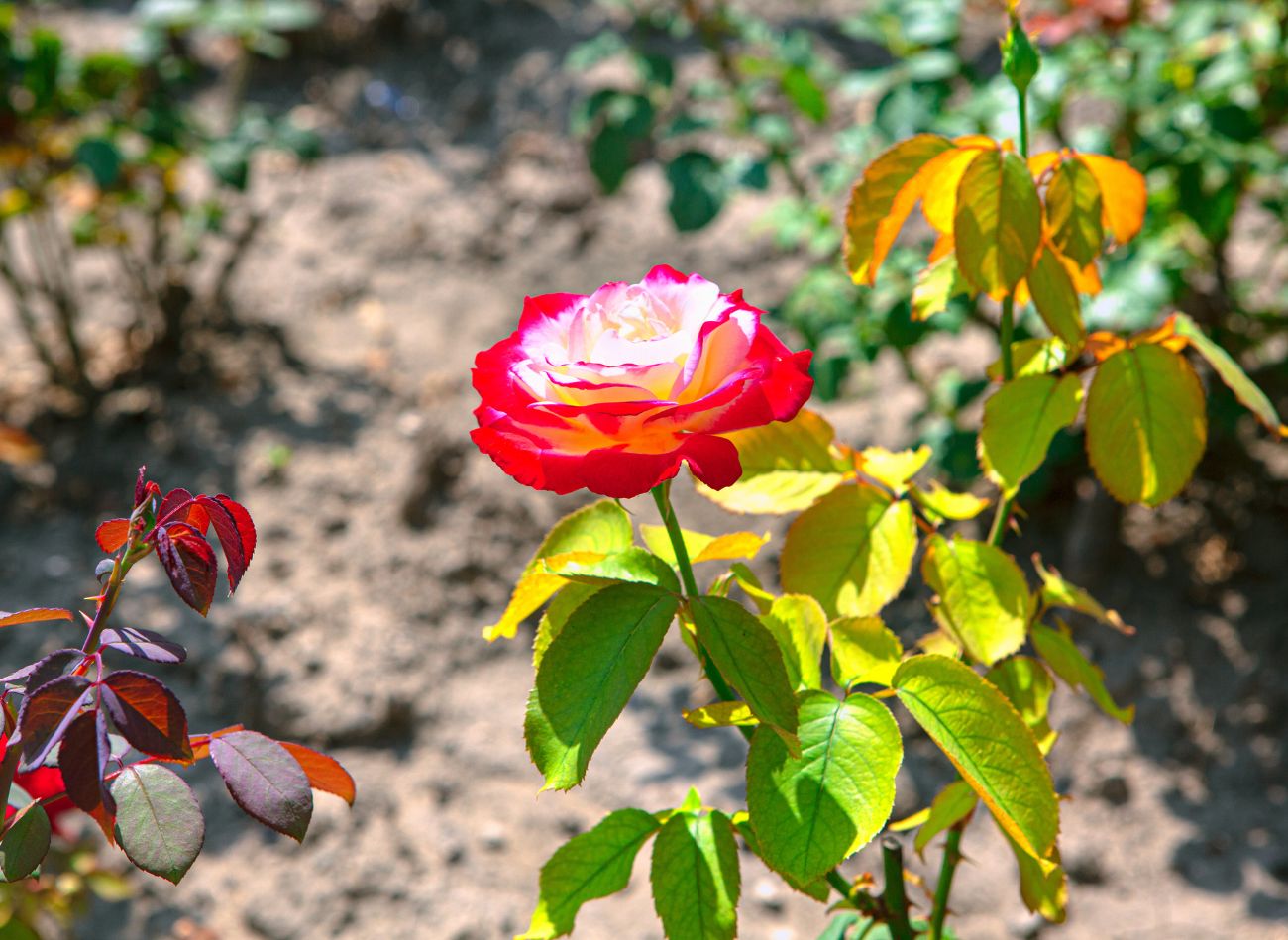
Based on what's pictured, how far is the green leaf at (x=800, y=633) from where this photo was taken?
91 centimetres

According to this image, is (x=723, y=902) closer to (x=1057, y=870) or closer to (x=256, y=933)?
(x=1057, y=870)

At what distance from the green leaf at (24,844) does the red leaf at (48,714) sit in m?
0.09

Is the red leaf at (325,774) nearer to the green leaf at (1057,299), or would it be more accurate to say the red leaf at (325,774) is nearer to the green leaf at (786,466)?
the green leaf at (786,466)

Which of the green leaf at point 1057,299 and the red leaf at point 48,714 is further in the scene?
the green leaf at point 1057,299

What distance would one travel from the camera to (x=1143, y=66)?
2.37 meters

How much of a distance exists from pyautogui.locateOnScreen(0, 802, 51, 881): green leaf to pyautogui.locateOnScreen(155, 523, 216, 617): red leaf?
184mm

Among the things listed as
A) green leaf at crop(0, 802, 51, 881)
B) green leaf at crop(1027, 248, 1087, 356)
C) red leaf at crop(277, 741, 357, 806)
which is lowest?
red leaf at crop(277, 741, 357, 806)

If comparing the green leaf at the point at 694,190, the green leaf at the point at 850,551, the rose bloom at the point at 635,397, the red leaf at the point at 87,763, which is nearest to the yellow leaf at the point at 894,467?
the green leaf at the point at 850,551

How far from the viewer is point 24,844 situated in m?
0.81

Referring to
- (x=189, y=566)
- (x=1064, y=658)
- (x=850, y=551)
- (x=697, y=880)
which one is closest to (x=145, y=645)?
(x=189, y=566)

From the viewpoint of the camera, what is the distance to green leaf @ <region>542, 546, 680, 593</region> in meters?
0.81

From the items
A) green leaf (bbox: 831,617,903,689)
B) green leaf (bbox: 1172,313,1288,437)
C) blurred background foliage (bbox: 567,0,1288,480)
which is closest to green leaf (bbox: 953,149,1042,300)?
green leaf (bbox: 1172,313,1288,437)

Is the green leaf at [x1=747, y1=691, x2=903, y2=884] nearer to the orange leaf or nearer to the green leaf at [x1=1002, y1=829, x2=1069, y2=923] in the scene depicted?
the green leaf at [x1=1002, y1=829, x2=1069, y2=923]

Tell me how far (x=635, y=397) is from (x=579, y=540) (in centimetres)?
24
